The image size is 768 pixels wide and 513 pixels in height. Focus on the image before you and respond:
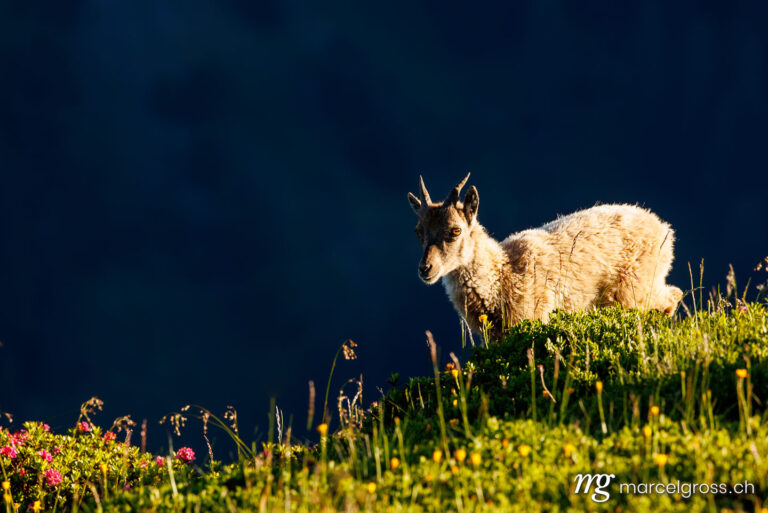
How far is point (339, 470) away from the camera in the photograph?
428 centimetres

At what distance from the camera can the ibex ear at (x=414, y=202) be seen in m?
10.0

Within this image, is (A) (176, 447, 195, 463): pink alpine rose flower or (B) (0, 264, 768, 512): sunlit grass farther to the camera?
(A) (176, 447, 195, 463): pink alpine rose flower

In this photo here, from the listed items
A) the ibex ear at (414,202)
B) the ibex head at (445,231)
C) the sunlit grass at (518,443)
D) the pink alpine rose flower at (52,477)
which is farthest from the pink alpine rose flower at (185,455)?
the ibex ear at (414,202)

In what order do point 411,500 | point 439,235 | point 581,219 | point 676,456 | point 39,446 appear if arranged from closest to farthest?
point 411,500 → point 676,456 → point 39,446 → point 439,235 → point 581,219

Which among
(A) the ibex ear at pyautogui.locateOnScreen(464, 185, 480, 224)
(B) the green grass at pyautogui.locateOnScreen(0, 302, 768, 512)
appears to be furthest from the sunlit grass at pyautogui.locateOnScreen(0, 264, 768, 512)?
(A) the ibex ear at pyautogui.locateOnScreen(464, 185, 480, 224)

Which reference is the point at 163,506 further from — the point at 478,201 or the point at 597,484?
the point at 478,201

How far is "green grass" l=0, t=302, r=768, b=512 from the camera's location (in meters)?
3.89

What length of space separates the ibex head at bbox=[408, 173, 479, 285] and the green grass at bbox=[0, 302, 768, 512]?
221 cm

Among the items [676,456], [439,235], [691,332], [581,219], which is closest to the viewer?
[676,456]

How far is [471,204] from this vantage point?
387 inches

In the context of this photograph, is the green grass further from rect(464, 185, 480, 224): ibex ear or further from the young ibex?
rect(464, 185, 480, 224): ibex ear

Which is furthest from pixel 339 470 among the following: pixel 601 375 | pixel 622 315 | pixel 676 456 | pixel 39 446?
pixel 39 446

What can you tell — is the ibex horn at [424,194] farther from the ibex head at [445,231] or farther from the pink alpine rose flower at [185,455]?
the pink alpine rose flower at [185,455]

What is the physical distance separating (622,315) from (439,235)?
3.05 metres
